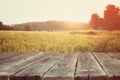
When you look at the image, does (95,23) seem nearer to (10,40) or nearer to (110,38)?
(110,38)

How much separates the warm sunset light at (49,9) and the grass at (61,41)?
30 centimetres

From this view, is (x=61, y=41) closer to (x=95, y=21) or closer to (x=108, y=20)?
(x=95, y=21)

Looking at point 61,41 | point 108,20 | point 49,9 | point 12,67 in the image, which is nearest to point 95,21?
point 108,20

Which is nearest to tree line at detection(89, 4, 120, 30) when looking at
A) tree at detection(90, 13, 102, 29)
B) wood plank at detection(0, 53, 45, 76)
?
tree at detection(90, 13, 102, 29)

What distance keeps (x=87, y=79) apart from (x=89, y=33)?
413 cm

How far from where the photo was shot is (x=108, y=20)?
5.61m

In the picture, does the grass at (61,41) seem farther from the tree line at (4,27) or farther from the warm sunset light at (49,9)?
the warm sunset light at (49,9)

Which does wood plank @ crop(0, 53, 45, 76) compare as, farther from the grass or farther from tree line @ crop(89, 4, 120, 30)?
tree line @ crop(89, 4, 120, 30)

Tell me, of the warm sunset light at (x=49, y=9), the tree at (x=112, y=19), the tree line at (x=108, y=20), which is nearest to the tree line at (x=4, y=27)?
the warm sunset light at (x=49, y=9)

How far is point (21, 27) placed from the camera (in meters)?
5.82

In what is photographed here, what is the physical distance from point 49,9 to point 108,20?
45.9 inches

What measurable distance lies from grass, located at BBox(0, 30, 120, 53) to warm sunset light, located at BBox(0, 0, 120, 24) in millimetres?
298

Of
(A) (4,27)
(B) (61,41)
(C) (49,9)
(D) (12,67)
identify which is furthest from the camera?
(A) (4,27)

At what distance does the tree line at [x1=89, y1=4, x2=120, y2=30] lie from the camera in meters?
5.43
